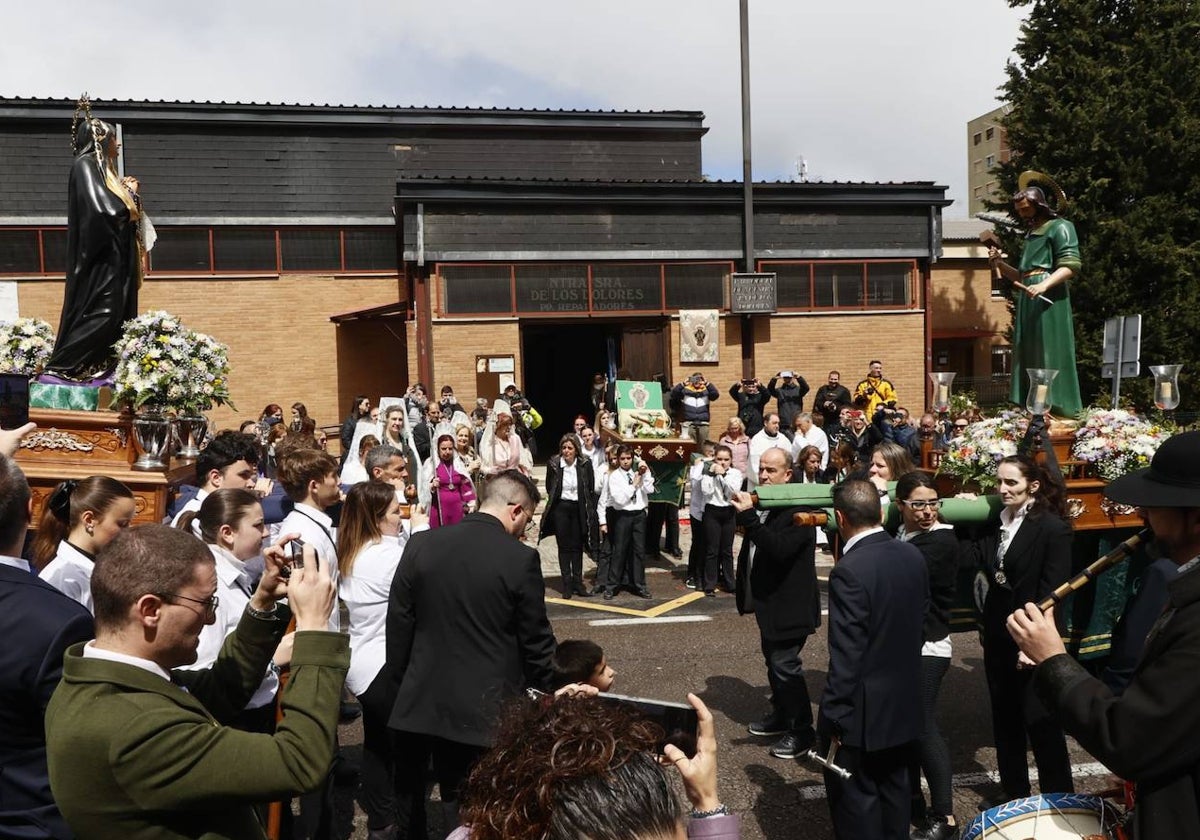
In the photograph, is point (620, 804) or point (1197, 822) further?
point (1197, 822)

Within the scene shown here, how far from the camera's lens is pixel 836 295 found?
22156mm

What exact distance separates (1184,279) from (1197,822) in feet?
77.3

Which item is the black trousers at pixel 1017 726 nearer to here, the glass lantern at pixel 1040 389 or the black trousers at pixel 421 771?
the glass lantern at pixel 1040 389

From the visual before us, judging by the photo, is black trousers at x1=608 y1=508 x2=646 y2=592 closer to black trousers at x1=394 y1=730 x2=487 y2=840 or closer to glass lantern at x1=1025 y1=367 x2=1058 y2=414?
glass lantern at x1=1025 y1=367 x2=1058 y2=414

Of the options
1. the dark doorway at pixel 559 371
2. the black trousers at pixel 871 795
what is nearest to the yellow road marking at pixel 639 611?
the black trousers at pixel 871 795

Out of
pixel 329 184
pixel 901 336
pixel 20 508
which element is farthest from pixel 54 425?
pixel 901 336

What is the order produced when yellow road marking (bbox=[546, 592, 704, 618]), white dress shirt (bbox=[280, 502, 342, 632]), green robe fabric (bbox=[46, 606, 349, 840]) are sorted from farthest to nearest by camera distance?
yellow road marking (bbox=[546, 592, 704, 618]) → white dress shirt (bbox=[280, 502, 342, 632]) → green robe fabric (bbox=[46, 606, 349, 840])

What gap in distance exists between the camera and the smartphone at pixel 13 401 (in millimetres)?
5418

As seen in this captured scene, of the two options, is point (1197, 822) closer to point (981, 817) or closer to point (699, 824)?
point (981, 817)

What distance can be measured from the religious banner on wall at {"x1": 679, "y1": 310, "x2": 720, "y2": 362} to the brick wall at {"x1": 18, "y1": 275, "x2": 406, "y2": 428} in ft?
24.4

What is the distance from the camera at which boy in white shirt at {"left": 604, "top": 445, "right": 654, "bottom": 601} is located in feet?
35.6

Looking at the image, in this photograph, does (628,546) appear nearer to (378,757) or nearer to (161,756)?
(378,757)

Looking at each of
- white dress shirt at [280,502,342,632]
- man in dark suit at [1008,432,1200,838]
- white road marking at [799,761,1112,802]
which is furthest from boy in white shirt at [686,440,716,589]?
man in dark suit at [1008,432,1200,838]

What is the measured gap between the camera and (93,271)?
7.88m
